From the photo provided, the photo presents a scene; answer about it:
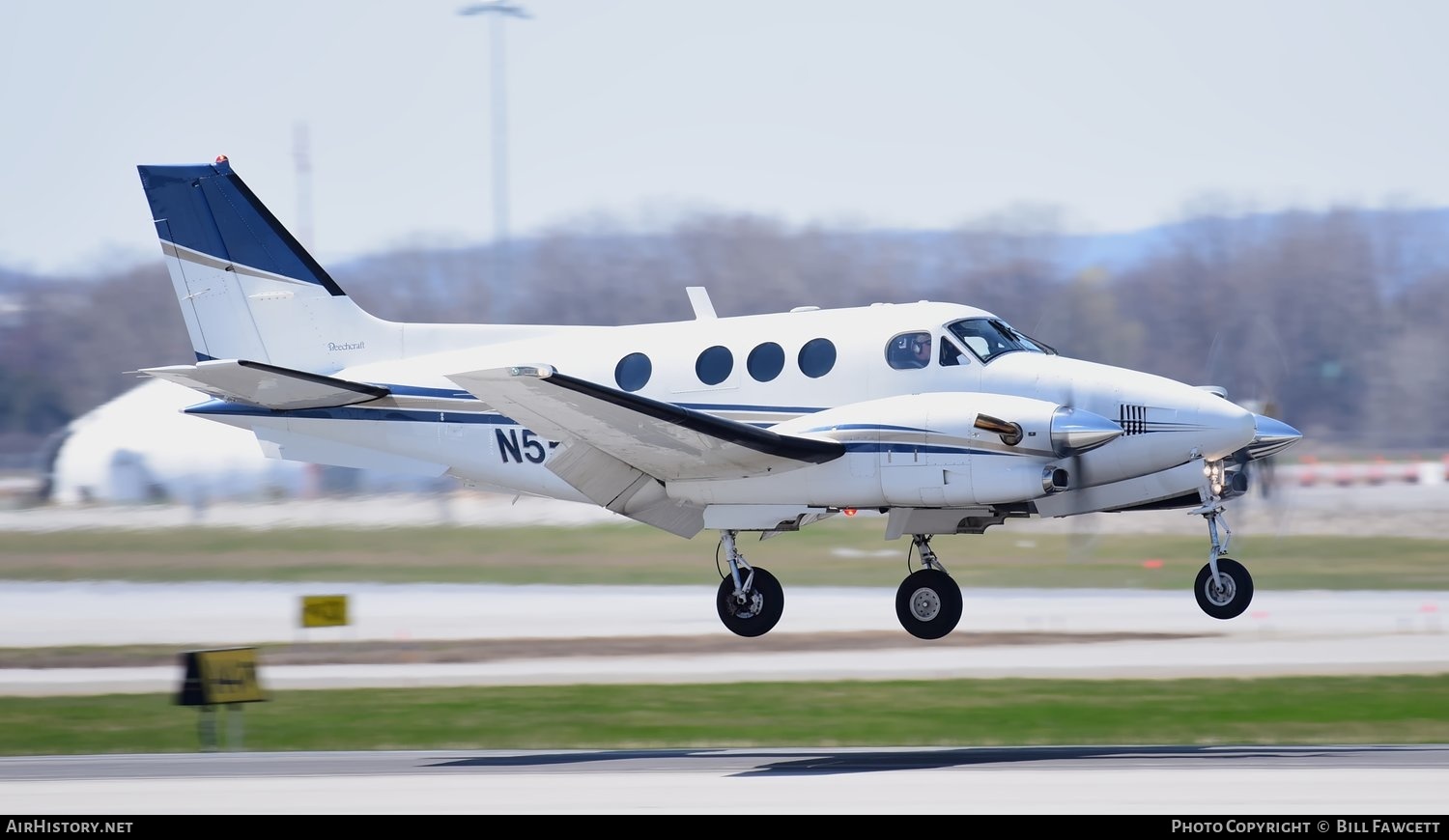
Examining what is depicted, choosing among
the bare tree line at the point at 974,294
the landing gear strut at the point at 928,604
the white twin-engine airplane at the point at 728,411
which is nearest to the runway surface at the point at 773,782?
the landing gear strut at the point at 928,604

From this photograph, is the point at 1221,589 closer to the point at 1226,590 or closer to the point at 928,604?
the point at 1226,590

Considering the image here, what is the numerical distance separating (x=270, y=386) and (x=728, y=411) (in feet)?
18.4

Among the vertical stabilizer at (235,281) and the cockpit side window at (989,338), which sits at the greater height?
the vertical stabilizer at (235,281)

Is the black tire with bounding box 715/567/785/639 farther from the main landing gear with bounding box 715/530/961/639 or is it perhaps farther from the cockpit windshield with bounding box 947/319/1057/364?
the cockpit windshield with bounding box 947/319/1057/364

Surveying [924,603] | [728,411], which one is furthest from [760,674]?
[728,411]

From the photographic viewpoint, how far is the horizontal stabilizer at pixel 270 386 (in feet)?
60.5

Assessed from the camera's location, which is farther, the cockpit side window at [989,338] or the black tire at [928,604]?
the black tire at [928,604]

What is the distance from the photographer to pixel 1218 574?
1742cm

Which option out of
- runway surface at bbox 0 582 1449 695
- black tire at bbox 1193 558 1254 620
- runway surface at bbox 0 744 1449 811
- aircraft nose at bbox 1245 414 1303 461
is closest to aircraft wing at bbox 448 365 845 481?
runway surface at bbox 0 744 1449 811

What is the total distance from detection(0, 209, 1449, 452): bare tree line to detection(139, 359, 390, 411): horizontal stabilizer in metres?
32.0

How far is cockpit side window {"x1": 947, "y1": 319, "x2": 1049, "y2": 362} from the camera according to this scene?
17453 mm

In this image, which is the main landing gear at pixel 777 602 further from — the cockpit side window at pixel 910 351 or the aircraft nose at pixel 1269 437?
the aircraft nose at pixel 1269 437

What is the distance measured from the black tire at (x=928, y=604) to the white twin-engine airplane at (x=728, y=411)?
0.02 m

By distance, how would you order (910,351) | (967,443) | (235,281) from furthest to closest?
(235,281), (910,351), (967,443)
